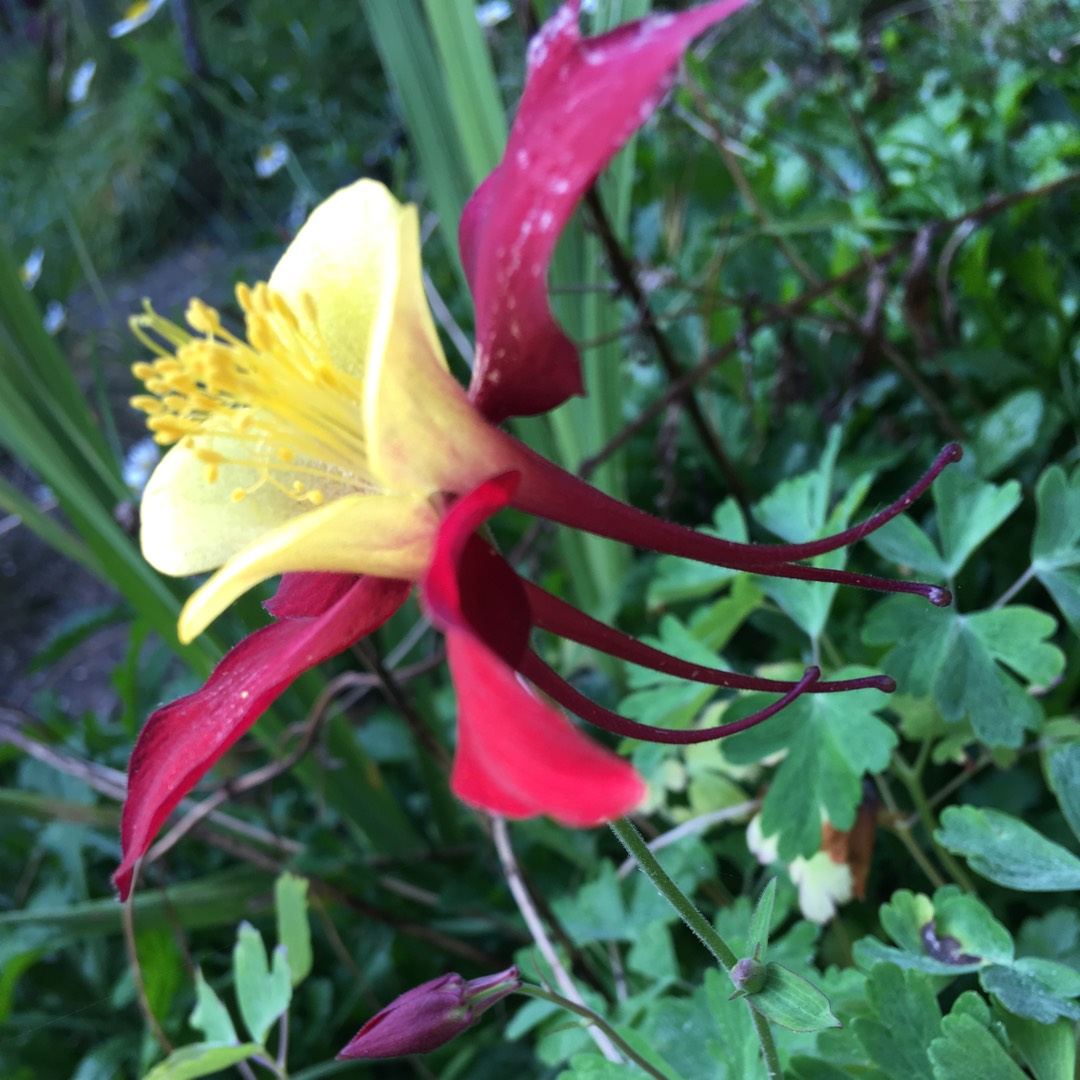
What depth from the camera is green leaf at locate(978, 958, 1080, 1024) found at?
0.40m

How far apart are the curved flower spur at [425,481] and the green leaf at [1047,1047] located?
0.20 metres

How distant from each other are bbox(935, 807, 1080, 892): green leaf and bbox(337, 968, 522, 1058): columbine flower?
0.69 feet

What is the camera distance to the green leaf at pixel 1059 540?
0.55m

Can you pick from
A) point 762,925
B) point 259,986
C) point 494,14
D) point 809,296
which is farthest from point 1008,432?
point 494,14

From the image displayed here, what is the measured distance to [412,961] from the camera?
3.12 feet

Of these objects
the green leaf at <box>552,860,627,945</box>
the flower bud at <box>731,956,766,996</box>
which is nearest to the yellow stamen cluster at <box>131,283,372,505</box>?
the flower bud at <box>731,956,766,996</box>

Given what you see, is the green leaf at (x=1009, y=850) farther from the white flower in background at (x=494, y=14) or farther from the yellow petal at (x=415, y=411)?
the white flower in background at (x=494, y=14)

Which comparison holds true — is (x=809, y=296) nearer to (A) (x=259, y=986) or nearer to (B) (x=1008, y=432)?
(B) (x=1008, y=432)

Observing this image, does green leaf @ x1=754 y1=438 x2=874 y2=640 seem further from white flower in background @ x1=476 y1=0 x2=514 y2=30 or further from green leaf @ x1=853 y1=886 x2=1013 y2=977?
white flower in background @ x1=476 y1=0 x2=514 y2=30

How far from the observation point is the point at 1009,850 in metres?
0.45

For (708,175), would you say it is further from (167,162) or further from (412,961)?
(167,162)

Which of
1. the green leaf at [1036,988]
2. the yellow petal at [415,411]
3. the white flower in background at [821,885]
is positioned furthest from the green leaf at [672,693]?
the yellow petal at [415,411]

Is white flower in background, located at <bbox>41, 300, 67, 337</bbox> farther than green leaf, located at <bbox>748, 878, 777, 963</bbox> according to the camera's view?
Yes

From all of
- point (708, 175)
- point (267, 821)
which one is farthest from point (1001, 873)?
point (708, 175)
